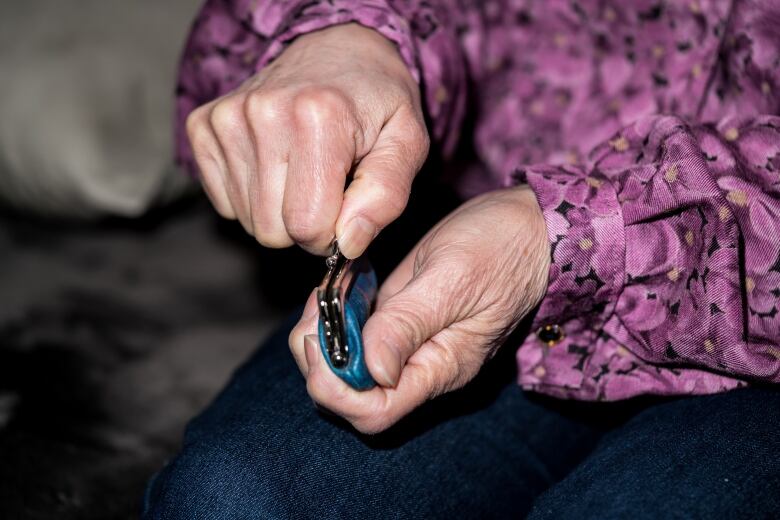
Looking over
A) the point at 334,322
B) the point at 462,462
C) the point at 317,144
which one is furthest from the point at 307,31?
the point at 462,462

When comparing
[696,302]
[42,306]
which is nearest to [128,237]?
[42,306]

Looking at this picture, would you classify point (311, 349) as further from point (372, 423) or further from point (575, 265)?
point (575, 265)

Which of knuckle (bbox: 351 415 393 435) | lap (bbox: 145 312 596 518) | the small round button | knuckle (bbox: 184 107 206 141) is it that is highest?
knuckle (bbox: 184 107 206 141)

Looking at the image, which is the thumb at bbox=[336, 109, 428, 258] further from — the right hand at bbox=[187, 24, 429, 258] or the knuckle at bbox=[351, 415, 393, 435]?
the knuckle at bbox=[351, 415, 393, 435]

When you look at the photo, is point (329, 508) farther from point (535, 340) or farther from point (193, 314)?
point (193, 314)

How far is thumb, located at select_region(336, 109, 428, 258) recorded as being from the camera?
0.44 m

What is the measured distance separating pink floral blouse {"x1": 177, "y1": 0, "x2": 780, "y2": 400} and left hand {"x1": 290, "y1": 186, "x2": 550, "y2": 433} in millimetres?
26

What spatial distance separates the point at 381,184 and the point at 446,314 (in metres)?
0.10

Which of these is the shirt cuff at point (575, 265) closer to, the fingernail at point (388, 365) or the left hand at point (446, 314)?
the left hand at point (446, 314)

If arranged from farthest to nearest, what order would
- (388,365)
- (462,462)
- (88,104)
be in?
(88,104)
(462,462)
(388,365)

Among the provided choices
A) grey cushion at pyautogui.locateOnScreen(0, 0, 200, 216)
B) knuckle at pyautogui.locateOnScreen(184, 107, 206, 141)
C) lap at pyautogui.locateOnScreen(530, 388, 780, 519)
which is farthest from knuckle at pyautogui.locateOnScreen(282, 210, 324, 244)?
grey cushion at pyautogui.locateOnScreen(0, 0, 200, 216)

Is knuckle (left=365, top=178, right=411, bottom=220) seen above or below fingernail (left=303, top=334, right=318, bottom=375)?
above

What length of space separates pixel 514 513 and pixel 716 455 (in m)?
0.16

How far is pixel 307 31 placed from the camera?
54 centimetres
